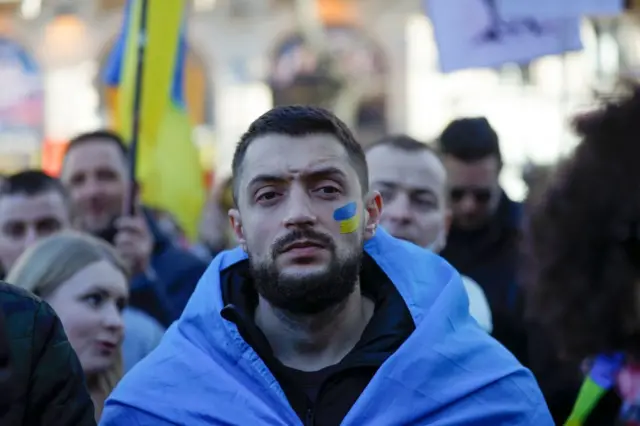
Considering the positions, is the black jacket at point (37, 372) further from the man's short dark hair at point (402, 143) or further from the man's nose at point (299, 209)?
the man's short dark hair at point (402, 143)

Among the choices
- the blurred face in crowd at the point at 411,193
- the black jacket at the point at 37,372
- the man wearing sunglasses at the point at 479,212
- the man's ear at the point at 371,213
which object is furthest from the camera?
the man wearing sunglasses at the point at 479,212

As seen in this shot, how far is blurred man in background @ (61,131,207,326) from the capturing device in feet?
19.4

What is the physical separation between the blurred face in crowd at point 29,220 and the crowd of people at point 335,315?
103cm

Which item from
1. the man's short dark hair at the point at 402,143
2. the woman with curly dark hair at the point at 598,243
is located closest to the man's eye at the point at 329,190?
the woman with curly dark hair at the point at 598,243

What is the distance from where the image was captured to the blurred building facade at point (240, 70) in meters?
39.2

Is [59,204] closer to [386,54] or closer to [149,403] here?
[149,403]

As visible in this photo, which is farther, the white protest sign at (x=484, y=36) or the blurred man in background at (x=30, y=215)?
the white protest sign at (x=484, y=36)

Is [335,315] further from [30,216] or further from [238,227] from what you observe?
[30,216]

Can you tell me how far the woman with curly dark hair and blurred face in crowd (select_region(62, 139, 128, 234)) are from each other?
416 centimetres

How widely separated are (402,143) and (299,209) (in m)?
1.83

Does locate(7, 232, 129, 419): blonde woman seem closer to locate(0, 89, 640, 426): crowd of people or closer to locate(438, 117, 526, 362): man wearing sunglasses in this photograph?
locate(0, 89, 640, 426): crowd of people

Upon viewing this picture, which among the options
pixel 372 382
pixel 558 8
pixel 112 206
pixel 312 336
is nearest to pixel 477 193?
pixel 558 8

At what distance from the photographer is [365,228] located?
11.3 ft

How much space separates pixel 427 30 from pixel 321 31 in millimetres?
3052
